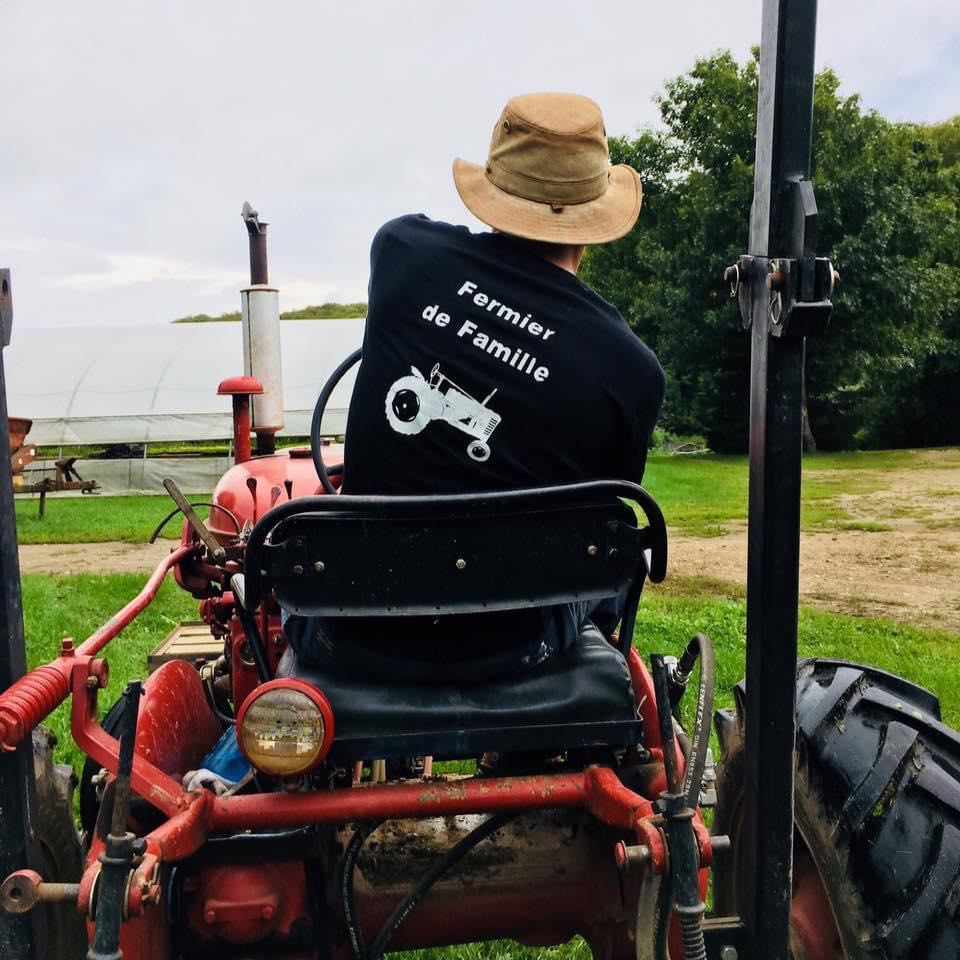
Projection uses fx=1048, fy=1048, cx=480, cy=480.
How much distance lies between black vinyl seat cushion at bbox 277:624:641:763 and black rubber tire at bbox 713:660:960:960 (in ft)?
1.18

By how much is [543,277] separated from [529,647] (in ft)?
2.05

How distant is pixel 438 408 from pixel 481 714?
1.63 feet

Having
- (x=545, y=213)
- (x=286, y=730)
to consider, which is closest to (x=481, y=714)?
(x=286, y=730)

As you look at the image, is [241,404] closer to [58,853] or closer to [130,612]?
[130,612]

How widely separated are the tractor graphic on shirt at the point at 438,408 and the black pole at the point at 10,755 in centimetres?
59

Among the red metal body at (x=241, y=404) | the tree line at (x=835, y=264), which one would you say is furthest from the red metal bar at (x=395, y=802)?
the tree line at (x=835, y=264)

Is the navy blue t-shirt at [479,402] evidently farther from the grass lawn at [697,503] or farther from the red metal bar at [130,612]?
the grass lawn at [697,503]

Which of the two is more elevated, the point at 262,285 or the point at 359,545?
the point at 262,285

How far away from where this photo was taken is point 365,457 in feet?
5.82

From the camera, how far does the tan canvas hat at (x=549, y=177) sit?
1839 mm

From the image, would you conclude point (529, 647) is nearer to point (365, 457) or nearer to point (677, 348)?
point (365, 457)

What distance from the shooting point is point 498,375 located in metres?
1.72

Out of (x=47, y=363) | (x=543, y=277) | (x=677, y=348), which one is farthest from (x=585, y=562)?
(x=47, y=363)

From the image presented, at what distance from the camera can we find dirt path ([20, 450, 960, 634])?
640cm
